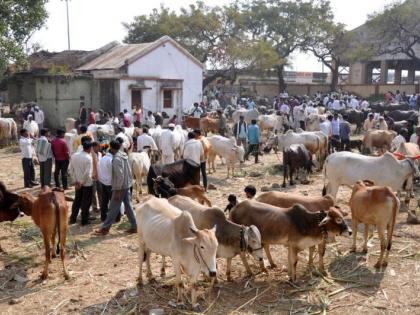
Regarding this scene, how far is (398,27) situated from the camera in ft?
114

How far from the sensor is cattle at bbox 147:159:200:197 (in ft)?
33.6

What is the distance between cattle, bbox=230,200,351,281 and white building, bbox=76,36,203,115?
1778 centimetres

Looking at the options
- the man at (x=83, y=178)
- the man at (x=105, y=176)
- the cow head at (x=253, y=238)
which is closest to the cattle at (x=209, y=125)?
the man at (x=105, y=176)

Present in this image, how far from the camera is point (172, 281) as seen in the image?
671 cm

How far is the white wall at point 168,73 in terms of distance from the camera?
79.8 feet

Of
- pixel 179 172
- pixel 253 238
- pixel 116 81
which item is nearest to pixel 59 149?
pixel 179 172

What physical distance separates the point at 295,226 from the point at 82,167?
4440mm

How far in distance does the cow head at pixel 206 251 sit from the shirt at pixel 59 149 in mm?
6829

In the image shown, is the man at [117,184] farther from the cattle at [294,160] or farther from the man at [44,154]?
the cattle at [294,160]

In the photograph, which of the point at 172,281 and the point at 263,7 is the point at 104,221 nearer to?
the point at 172,281

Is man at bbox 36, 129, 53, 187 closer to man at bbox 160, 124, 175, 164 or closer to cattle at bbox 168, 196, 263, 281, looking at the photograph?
man at bbox 160, 124, 175, 164

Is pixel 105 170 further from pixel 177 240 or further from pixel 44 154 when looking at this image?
pixel 177 240

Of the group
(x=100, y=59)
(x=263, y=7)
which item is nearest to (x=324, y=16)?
(x=263, y=7)

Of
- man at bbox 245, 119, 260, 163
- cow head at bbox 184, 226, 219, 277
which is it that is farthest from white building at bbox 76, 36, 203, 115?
cow head at bbox 184, 226, 219, 277
